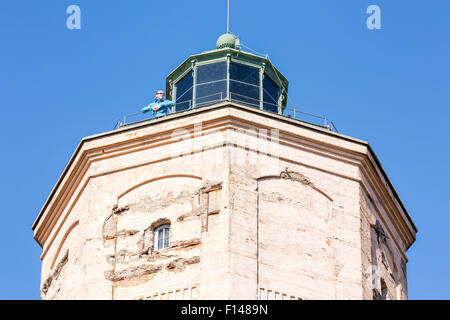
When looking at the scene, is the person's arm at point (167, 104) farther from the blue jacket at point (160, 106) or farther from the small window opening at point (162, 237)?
the small window opening at point (162, 237)

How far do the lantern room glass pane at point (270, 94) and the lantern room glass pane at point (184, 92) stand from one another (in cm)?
195

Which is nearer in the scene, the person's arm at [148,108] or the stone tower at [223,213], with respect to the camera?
the stone tower at [223,213]

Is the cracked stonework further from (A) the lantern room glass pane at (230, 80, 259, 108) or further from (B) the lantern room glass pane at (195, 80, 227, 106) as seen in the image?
(B) the lantern room glass pane at (195, 80, 227, 106)

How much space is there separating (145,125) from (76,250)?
3437mm

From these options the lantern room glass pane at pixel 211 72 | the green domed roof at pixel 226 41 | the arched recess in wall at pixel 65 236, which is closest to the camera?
the arched recess in wall at pixel 65 236

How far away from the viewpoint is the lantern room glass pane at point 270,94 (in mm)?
45156

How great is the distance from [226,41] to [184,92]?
6.03ft

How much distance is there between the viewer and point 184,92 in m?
45.4

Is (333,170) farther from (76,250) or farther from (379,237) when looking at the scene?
(76,250)

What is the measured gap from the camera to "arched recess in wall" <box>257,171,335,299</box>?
39156 millimetres

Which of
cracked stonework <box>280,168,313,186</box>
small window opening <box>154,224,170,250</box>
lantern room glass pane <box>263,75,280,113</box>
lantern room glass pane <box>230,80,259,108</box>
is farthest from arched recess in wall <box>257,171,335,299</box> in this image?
lantern room glass pane <box>263,75,280,113</box>

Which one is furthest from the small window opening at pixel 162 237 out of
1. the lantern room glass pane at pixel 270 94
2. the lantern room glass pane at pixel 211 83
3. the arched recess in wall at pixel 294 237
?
the lantern room glass pane at pixel 270 94
